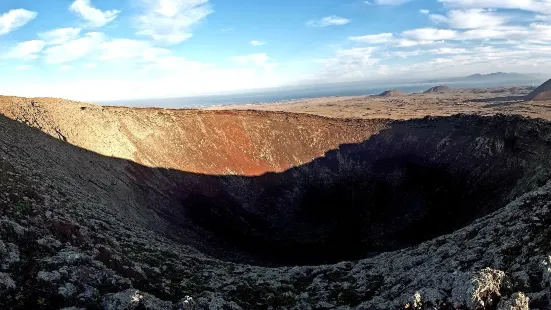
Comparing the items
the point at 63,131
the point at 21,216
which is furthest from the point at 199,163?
the point at 21,216

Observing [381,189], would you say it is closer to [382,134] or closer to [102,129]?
[382,134]

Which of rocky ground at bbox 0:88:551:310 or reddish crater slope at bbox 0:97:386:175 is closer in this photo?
rocky ground at bbox 0:88:551:310

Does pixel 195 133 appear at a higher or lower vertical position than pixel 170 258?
higher

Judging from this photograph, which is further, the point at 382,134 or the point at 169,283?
the point at 382,134

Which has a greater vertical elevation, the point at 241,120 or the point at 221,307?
the point at 241,120

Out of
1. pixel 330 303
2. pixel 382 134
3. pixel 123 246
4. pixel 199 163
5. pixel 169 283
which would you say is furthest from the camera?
pixel 382 134

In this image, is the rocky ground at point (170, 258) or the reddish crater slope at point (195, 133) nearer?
the rocky ground at point (170, 258)

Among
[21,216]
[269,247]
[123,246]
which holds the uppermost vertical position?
[21,216]

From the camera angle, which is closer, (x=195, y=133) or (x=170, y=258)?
(x=170, y=258)
